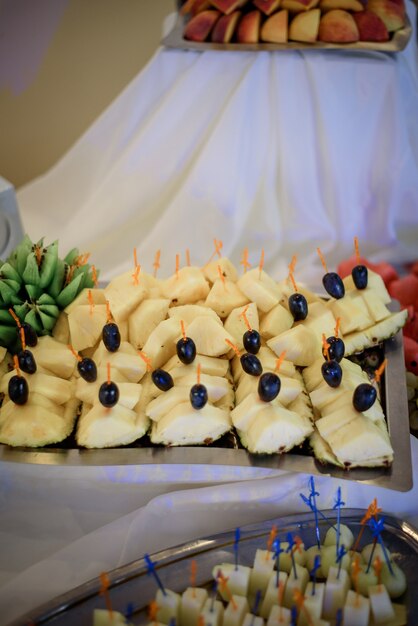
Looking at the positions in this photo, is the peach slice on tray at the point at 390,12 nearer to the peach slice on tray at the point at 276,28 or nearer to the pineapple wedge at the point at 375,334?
the peach slice on tray at the point at 276,28

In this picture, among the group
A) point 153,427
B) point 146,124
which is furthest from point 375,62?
point 153,427

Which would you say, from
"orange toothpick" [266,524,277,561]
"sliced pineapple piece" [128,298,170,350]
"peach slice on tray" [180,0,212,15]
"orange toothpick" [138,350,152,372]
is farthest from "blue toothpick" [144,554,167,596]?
"peach slice on tray" [180,0,212,15]

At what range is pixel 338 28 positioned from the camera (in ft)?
8.24

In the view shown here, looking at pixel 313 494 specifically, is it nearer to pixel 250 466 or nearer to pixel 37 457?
pixel 250 466

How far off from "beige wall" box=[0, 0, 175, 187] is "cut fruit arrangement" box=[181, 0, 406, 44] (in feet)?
3.55

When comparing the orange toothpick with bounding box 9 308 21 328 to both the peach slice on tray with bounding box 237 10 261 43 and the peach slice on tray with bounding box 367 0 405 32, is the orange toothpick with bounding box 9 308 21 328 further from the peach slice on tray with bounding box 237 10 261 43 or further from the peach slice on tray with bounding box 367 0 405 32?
the peach slice on tray with bounding box 367 0 405 32

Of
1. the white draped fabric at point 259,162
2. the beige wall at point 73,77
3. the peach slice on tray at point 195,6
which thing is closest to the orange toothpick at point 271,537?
the white draped fabric at point 259,162

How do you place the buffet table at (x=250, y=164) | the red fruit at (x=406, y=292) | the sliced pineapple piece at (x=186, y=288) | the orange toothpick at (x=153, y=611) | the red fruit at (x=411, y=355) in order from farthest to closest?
1. the buffet table at (x=250, y=164)
2. the red fruit at (x=406, y=292)
3. the red fruit at (x=411, y=355)
4. the sliced pineapple piece at (x=186, y=288)
5. the orange toothpick at (x=153, y=611)

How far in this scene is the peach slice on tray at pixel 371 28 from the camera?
2.52m

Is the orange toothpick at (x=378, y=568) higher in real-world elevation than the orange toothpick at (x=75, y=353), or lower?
lower

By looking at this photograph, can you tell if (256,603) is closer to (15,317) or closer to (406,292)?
(15,317)

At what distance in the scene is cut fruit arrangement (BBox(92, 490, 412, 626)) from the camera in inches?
49.6

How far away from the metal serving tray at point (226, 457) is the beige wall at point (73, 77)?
7.63ft

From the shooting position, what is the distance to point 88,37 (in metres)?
4.22
